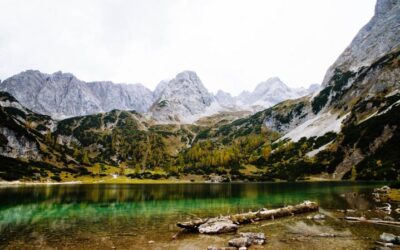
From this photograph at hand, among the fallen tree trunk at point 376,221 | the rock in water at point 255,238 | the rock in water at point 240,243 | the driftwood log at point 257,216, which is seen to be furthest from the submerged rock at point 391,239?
the driftwood log at point 257,216

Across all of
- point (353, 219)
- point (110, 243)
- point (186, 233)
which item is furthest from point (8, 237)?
point (353, 219)

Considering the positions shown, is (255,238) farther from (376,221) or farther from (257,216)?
(376,221)

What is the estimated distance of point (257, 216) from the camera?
141ft

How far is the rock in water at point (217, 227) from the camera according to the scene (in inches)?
1369

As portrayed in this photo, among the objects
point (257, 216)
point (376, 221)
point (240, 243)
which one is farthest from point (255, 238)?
point (376, 221)

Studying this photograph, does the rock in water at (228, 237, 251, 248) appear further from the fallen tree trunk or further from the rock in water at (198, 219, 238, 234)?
the fallen tree trunk

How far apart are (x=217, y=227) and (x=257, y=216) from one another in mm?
9790

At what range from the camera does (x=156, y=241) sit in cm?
3122

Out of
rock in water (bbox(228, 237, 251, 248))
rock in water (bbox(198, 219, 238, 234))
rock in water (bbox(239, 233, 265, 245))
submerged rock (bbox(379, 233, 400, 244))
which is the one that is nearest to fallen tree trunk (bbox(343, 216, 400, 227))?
submerged rock (bbox(379, 233, 400, 244))

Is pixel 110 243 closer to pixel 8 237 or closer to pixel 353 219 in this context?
pixel 8 237

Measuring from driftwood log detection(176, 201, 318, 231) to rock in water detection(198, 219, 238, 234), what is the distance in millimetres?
925

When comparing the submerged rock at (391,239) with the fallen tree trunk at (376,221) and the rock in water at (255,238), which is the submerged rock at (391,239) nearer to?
the fallen tree trunk at (376,221)

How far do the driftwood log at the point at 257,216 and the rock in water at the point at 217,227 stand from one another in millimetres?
925

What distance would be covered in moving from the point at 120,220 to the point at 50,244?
15474mm
